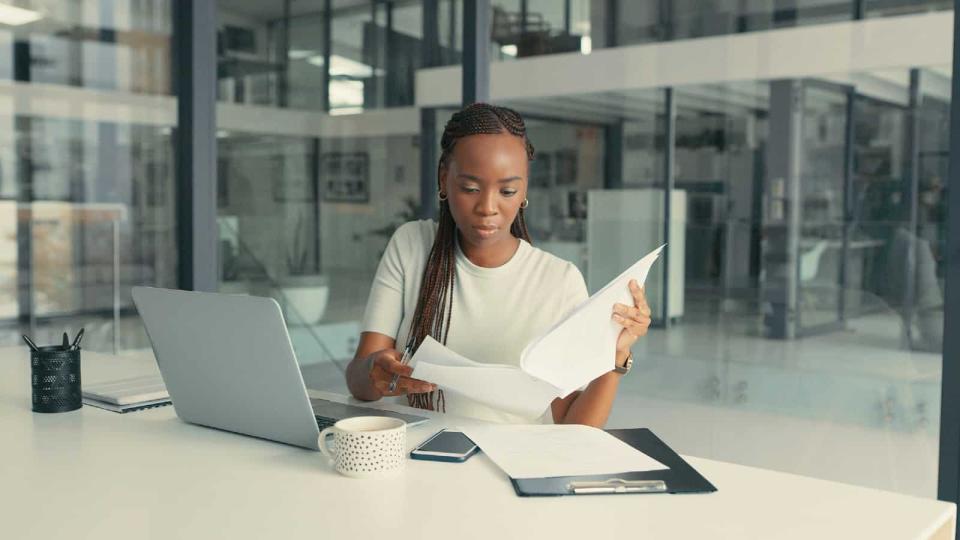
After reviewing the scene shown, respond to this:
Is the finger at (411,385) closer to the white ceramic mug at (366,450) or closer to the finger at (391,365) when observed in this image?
the finger at (391,365)

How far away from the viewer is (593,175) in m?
3.47

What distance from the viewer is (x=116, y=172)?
514 centimetres

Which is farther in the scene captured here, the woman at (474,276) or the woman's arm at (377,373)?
the woman at (474,276)

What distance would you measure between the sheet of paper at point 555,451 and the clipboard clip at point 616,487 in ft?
0.15

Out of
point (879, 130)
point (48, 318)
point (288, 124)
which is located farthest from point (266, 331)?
point (48, 318)

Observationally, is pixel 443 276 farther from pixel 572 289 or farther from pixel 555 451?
pixel 555 451

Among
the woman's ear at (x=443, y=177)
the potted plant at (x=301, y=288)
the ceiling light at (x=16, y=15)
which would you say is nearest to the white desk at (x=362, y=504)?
the woman's ear at (x=443, y=177)

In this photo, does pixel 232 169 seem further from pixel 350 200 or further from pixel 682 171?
pixel 682 171

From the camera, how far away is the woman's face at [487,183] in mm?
1827

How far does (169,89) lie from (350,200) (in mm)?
1454

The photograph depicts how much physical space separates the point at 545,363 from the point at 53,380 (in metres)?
1.00

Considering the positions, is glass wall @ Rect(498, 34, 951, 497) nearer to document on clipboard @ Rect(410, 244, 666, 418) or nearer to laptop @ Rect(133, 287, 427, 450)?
document on clipboard @ Rect(410, 244, 666, 418)

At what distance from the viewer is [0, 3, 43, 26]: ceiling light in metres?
4.58

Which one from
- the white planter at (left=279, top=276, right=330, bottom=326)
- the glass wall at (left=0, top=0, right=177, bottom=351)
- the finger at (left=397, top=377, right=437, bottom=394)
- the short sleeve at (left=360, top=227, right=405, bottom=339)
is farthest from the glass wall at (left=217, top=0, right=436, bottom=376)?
the finger at (left=397, top=377, right=437, bottom=394)
